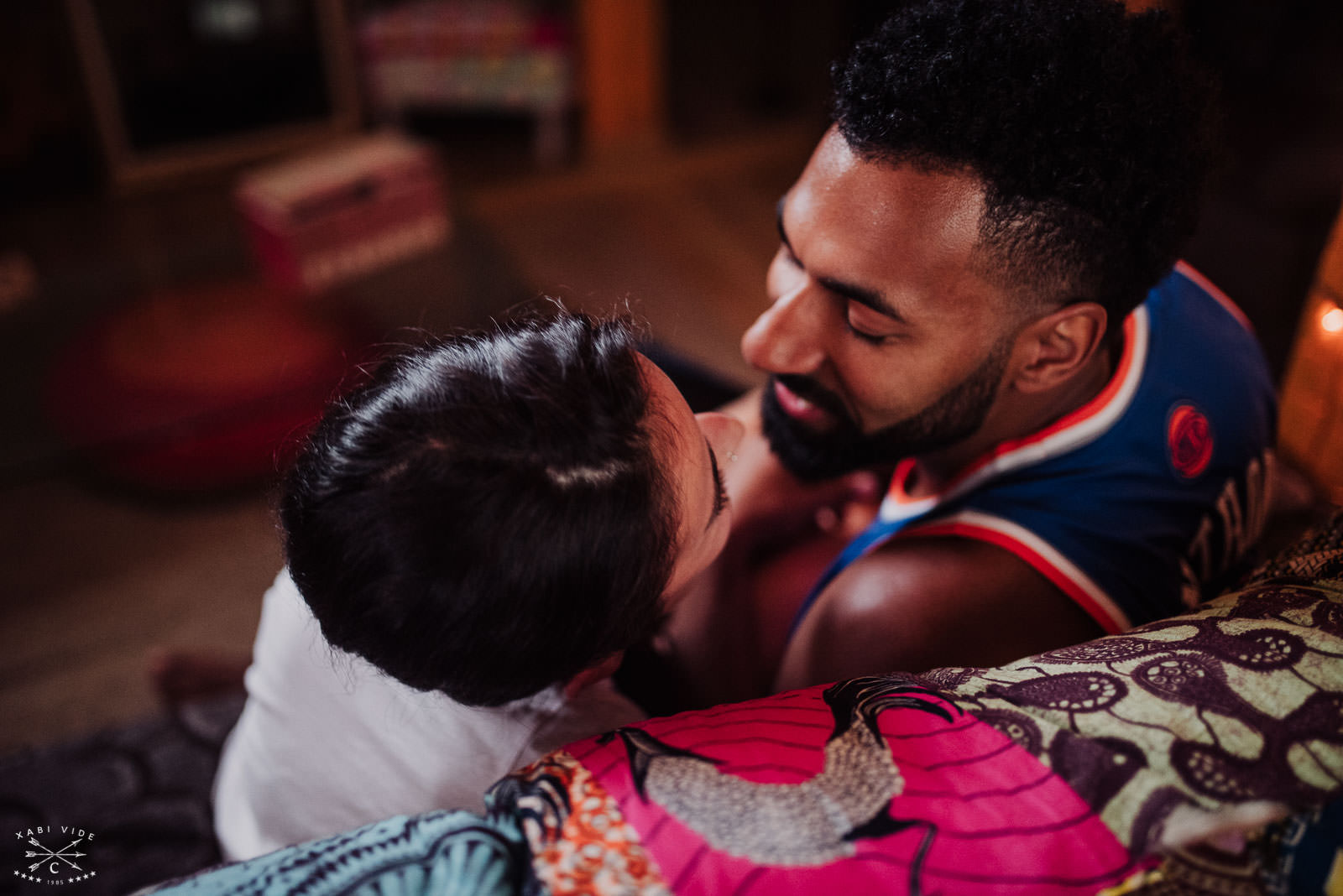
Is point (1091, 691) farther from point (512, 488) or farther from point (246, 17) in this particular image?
point (246, 17)

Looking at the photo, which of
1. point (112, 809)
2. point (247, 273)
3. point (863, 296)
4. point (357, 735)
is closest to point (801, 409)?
point (863, 296)

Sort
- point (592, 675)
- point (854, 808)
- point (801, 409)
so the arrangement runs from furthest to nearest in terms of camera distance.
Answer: point (801, 409) < point (592, 675) < point (854, 808)

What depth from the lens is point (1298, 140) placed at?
1.79 m

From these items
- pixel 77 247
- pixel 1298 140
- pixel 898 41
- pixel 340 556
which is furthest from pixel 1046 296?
pixel 77 247

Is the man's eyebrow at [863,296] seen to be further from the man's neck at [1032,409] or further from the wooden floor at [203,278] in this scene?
the wooden floor at [203,278]

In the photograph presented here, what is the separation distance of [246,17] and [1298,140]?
2.78 meters

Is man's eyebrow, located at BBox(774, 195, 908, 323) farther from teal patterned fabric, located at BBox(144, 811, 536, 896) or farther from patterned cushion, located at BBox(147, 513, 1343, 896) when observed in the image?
teal patterned fabric, located at BBox(144, 811, 536, 896)

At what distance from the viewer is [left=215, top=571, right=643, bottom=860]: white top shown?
721 mm

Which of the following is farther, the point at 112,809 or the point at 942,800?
the point at 112,809

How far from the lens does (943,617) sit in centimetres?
→ 86

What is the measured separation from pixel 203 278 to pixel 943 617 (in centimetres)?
217

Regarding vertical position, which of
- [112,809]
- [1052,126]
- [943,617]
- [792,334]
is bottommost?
[112,809]

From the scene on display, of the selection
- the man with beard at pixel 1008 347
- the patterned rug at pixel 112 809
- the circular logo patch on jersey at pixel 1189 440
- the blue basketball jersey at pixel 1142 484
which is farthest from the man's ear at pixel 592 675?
the circular logo patch on jersey at pixel 1189 440

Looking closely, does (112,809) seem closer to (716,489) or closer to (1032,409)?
(716,489)
